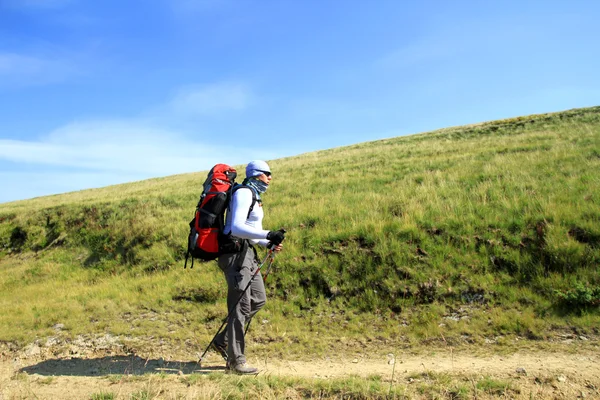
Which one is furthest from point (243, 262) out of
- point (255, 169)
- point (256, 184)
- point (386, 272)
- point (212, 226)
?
point (386, 272)

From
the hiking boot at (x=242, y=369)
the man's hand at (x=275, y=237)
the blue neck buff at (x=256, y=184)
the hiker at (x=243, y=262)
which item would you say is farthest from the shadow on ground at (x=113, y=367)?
the blue neck buff at (x=256, y=184)

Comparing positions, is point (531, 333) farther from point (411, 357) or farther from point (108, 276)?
point (108, 276)

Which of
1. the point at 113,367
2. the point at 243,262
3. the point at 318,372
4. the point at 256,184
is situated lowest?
the point at 318,372

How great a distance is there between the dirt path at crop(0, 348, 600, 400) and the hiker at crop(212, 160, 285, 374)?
1.47ft

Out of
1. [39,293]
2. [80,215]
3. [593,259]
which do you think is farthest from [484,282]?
[80,215]

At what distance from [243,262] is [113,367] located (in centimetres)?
269

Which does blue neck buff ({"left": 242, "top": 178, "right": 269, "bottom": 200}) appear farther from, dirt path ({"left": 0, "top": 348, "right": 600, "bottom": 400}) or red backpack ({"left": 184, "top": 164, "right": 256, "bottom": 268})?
dirt path ({"left": 0, "top": 348, "right": 600, "bottom": 400})

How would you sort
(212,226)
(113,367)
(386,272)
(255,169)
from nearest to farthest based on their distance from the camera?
1. (212,226)
2. (255,169)
3. (113,367)
4. (386,272)

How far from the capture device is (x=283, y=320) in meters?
6.89

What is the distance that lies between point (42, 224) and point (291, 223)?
12.6 metres

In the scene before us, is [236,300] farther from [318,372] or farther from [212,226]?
[318,372]

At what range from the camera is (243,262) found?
5.11 meters

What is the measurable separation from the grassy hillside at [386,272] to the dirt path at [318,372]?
57 centimetres

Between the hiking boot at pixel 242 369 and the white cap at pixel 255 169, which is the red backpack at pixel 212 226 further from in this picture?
the hiking boot at pixel 242 369
